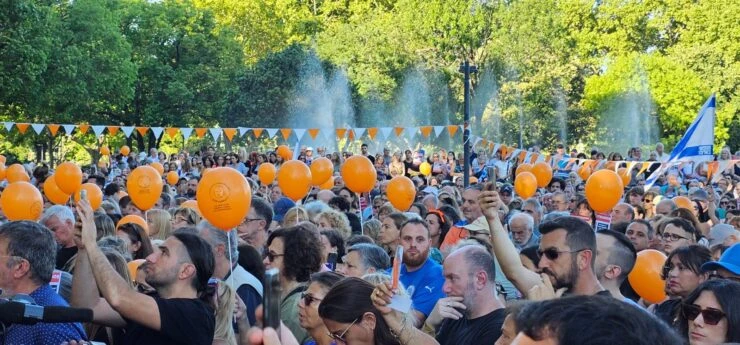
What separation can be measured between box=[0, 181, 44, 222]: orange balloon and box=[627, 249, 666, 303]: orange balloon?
19.0 ft

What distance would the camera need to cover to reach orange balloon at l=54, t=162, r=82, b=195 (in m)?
12.7

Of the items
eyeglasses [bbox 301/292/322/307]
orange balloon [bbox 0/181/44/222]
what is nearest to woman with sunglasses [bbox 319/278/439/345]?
eyeglasses [bbox 301/292/322/307]

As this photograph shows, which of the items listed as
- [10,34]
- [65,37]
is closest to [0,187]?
[10,34]

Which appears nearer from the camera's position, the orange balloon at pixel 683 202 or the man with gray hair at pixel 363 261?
the man with gray hair at pixel 363 261

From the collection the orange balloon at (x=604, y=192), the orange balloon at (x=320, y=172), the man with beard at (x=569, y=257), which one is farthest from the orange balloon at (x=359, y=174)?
the man with beard at (x=569, y=257)

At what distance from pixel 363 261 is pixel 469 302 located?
59.7 inches

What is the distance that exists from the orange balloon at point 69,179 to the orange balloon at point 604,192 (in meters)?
6.46

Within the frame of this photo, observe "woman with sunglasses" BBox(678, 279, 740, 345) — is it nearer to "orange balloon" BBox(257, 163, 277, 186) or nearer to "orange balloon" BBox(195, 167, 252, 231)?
"orange balloon" BBox(195, 167, 252, 231)

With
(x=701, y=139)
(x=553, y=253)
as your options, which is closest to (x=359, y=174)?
(x=553, y=253)

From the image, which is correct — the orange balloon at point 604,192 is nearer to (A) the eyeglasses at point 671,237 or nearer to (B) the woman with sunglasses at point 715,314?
(A) the eyeglasses at point 671,237

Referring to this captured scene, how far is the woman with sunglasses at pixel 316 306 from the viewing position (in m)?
4.71

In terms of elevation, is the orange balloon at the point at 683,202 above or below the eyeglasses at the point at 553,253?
below

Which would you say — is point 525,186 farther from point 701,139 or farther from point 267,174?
point 701,139

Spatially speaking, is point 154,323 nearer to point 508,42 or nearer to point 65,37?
point 65,37
